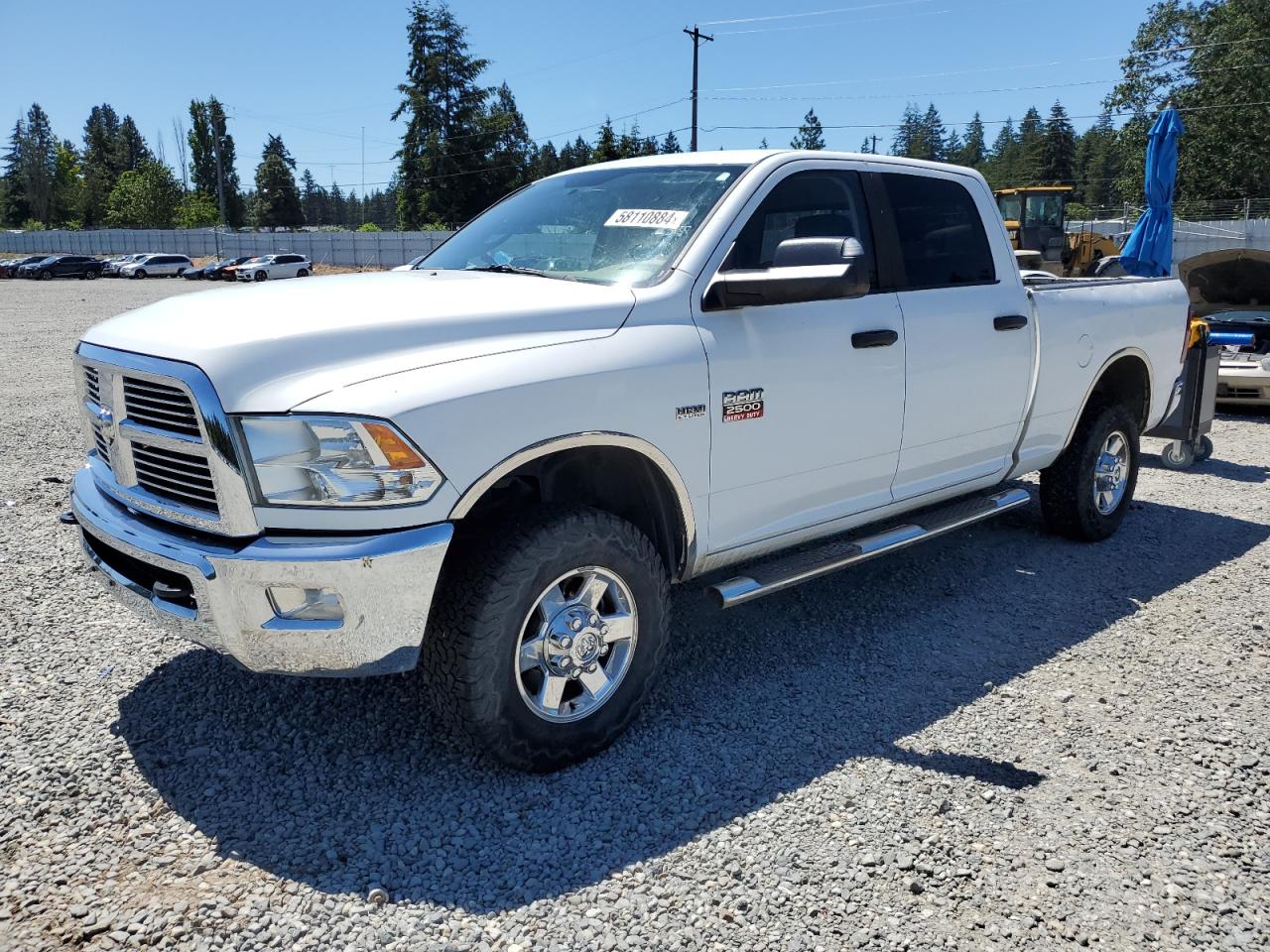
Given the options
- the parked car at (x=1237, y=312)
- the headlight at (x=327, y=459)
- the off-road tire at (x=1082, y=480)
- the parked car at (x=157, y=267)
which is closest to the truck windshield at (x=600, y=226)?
the headlight at (x=327, y=459)

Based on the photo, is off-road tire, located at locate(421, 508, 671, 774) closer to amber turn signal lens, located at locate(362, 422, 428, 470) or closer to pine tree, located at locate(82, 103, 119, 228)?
amber turn signal lens, located at locate(362, 422, 428, 470)

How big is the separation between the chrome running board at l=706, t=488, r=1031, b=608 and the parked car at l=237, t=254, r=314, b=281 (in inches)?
1730

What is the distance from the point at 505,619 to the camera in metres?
2.99

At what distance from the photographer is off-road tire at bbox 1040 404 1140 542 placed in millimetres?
5641

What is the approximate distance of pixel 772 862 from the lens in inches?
112

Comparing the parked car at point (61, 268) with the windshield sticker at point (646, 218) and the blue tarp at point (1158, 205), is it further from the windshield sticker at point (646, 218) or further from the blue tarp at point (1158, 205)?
the windshield sticker at point (646, 218)

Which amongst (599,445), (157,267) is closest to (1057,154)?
(157,267)

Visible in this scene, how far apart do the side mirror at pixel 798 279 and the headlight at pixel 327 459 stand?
4.20ft

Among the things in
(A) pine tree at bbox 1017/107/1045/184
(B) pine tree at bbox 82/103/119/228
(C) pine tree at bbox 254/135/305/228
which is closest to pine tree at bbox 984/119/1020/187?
A: (A) pine tree at bbox 1017/107/1045/184

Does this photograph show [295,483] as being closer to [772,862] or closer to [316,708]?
[316,708]

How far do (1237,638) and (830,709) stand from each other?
2096 millimetres

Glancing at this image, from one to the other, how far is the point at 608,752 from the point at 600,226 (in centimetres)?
199

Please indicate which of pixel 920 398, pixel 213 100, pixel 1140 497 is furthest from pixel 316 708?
pixel 213 100

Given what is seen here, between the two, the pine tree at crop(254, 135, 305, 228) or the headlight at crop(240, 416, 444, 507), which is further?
the pine tree at crop(254, 135, 305, 228)
